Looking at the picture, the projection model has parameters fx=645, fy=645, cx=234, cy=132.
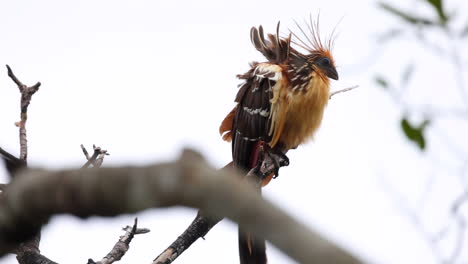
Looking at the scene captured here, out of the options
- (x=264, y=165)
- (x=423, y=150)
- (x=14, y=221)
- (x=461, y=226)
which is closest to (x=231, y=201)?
(x=14, y=221)

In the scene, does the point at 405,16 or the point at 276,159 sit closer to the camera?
Result: the point at 405,16

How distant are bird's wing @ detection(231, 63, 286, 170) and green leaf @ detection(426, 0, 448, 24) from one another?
9.92 ft

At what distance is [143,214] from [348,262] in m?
0.38

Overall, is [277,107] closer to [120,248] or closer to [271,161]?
[271,161]

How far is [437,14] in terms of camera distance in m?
1.67

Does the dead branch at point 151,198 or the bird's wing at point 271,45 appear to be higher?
the dead branch at point 151,198

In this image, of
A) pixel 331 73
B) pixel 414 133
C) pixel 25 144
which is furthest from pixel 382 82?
pixel 331 73

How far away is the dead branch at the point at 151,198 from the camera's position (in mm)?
1110

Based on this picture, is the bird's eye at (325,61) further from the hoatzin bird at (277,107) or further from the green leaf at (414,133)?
the green leaf at (414,133)

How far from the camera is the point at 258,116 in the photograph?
4742 millimetres

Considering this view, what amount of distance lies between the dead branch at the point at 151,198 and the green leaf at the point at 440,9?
81 centimetres

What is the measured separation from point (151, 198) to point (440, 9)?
96cm

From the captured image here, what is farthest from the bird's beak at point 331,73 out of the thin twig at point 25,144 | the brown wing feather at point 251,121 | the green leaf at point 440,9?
the green leaf at point 440,9

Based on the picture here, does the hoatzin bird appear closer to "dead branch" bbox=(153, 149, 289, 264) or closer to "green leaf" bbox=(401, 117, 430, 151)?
"dead branch" bbox=(153, 149, 289, 264)
